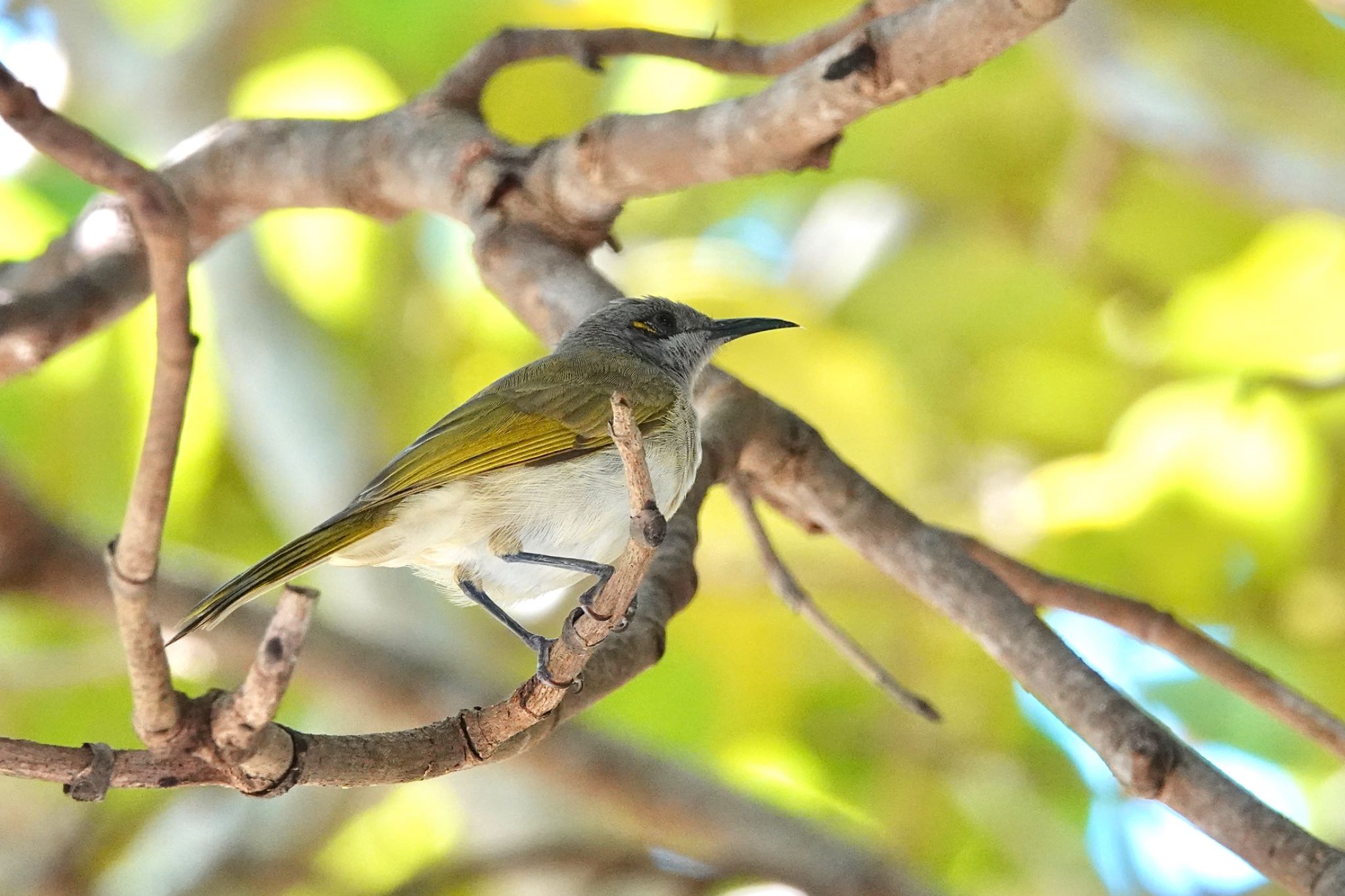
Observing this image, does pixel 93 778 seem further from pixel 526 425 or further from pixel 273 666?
pixel 526 425

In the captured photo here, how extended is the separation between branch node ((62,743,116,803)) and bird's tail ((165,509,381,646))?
385mm

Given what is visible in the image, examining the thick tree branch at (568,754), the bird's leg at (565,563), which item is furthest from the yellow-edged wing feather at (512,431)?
the thick tree branch at (568,754)

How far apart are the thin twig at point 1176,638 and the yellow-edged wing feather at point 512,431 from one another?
3.01 ft

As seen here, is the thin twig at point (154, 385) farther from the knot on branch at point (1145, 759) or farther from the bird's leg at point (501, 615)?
the knot on branch at point (1145, 759)

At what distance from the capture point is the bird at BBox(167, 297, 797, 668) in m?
3.16

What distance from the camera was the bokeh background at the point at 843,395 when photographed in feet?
19.4

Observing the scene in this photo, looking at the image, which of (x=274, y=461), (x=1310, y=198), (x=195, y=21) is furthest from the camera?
(x=195, y=21)

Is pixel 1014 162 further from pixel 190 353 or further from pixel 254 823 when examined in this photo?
pixel 190 353

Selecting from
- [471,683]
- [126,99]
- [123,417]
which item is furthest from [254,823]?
[126,99]

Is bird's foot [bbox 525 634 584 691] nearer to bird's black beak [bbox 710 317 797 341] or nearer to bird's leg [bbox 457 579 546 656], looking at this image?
bird's leg [bbox 457 579 546 656]

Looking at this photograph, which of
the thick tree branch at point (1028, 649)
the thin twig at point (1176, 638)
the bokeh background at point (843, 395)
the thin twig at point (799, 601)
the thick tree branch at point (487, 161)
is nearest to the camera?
the thick tree branch at point (1028, 649)

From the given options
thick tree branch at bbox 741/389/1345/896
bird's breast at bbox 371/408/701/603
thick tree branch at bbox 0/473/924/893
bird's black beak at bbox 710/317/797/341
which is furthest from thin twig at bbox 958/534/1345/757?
thick tree branch at bbox 0/473/924/893

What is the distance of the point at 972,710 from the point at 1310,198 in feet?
9.06

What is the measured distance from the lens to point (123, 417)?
704 centimetres
